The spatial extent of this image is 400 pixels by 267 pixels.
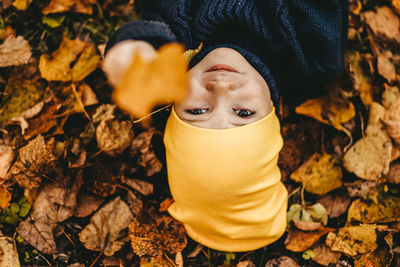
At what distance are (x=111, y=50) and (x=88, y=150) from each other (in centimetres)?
63

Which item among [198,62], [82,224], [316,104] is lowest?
[82,224]

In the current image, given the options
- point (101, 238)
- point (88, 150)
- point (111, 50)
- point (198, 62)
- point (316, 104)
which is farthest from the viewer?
point (316, 104)

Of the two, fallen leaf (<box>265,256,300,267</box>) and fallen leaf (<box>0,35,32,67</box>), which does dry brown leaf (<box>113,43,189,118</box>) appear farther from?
fallen leaf (<box>265,256,300,267</box>)

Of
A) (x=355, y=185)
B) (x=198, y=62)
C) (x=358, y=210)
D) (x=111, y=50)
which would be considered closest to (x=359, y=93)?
(x=355, y=185)

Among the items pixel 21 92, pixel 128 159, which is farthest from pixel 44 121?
pixel 128 159

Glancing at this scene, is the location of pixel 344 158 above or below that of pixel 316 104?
below

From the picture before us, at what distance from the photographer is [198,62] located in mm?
1531

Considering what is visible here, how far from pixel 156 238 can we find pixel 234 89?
2.78 feet

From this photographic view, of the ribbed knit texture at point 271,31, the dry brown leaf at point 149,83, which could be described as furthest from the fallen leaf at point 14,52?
the dry brown leaf at point 149,83

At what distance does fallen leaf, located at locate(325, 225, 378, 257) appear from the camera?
5.26ft

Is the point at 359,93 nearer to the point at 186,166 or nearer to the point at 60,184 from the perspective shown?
the point at 186,166

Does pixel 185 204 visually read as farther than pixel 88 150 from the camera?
No

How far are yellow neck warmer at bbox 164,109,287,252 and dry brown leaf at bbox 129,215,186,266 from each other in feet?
0.23

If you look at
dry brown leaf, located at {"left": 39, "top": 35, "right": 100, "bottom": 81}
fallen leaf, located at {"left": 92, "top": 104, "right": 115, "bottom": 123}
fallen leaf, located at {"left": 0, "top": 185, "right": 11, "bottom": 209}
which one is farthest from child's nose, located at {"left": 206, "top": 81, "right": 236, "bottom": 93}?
fallen leaf, located at {"left": 0, "top": 185, "right": 11, "bottom": 209}
